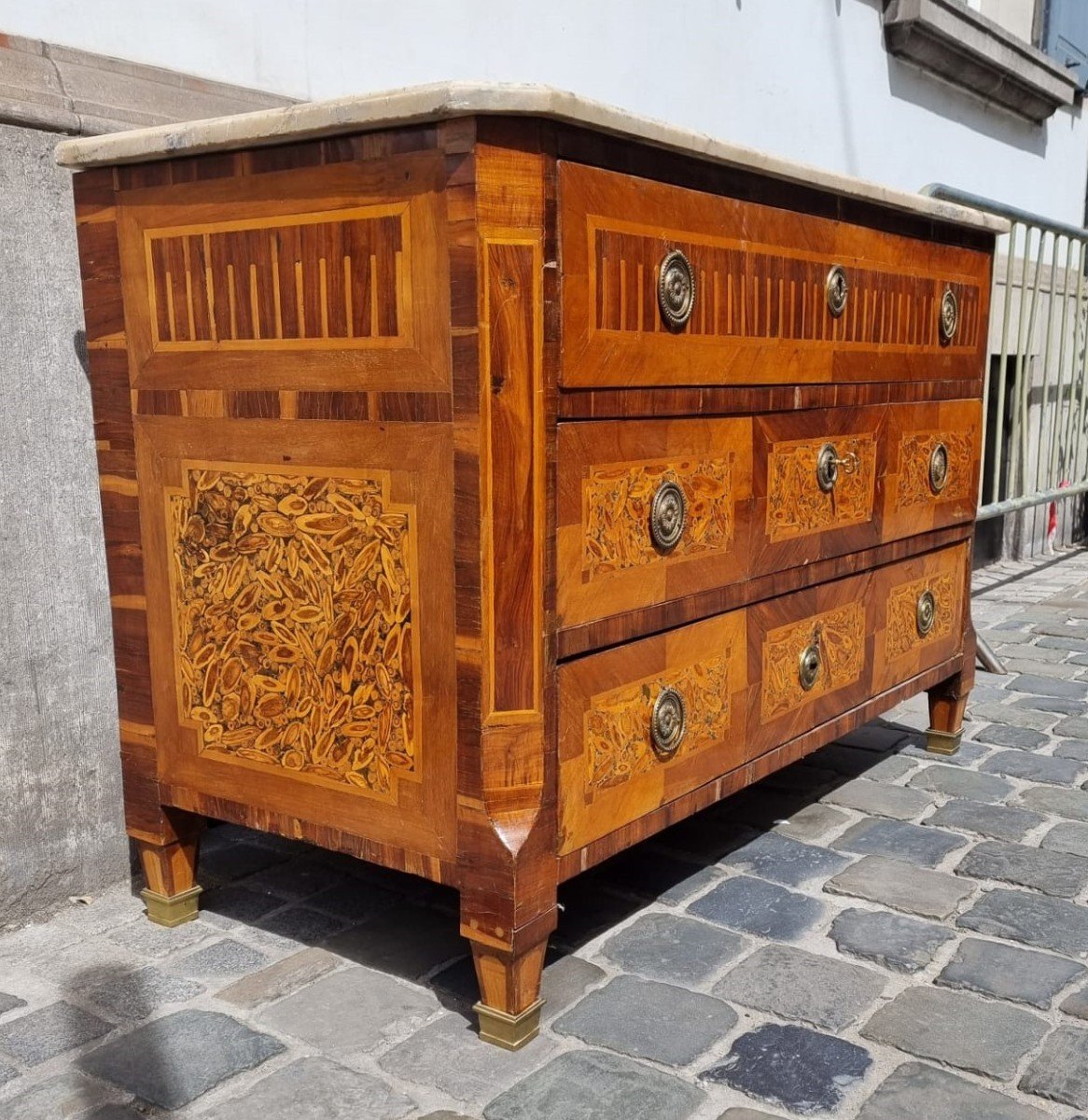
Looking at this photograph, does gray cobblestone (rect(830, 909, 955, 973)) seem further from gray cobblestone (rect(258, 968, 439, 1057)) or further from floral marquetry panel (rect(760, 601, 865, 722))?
gray cobblestone (rect(258, 968, 439, 1057))

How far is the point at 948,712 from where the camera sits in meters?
3.16

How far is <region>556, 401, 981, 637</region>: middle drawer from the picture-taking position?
1.84 metres

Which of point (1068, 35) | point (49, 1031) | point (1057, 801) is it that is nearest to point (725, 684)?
point (1057, 801)

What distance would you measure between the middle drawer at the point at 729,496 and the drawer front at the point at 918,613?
0.11 meters

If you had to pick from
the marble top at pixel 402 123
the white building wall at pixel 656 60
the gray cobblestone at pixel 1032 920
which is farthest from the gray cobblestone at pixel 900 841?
the white building wall at pixel 656 60

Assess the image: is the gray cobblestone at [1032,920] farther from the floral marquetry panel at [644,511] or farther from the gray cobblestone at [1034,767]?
the floral marquetry panel at [644,511]

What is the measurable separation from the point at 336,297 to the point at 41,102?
768 millimetres

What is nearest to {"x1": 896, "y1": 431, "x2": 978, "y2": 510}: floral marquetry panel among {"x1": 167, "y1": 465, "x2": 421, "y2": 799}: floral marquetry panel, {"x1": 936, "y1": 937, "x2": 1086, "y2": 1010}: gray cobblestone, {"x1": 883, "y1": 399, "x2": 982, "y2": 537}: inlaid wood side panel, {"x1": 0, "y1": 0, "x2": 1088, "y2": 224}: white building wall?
A: {"x1": 883, "y1": 399, "x2": 982, "y2": 537}: inlaid wood side panel

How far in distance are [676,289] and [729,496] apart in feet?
1.31

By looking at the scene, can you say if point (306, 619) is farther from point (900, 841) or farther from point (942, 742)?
point (942, 742)

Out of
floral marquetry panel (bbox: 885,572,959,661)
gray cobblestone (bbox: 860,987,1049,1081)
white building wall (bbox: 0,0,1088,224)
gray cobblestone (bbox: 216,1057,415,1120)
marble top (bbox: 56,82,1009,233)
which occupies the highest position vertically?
white building wall (bbox: 0,0,1088,224)

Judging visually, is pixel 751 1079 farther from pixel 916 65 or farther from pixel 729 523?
pixel 916 65

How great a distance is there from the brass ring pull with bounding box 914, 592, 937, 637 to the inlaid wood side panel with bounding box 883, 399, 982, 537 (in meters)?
0.17

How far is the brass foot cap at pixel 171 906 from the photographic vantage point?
2.22 metres
